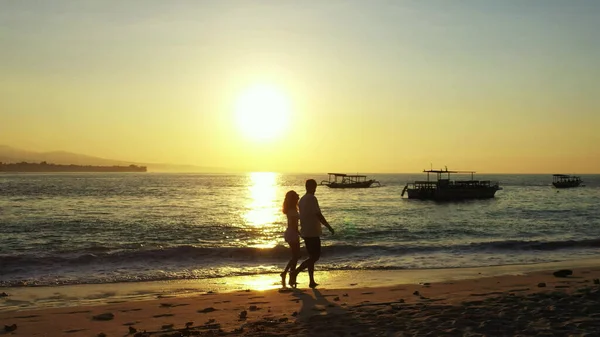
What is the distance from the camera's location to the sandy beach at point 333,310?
291 inches

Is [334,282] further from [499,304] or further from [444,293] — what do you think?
[499,304]

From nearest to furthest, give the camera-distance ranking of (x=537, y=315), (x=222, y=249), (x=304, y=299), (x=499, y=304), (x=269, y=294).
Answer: (x=537, y=315), (x=499, y=304), (x=304, y=299), (x=269, y=294), (x=222, y=249)

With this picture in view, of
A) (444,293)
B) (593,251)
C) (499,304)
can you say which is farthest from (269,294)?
(593,251)

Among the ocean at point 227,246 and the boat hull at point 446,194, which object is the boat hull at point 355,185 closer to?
the boat hull at point 446,194

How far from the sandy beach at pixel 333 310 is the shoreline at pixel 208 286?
61 mm

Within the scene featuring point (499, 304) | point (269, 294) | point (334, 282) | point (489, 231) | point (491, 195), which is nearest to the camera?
point (499, 304)

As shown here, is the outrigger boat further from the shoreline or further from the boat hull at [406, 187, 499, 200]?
the shoreline

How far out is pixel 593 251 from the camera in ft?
71.1

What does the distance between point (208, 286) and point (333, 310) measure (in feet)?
18.3

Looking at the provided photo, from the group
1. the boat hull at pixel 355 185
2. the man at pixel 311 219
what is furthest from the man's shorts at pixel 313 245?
the boat hull at pixel 355 185

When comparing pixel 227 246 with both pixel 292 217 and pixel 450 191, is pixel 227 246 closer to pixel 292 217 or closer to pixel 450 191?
pixel 292 217

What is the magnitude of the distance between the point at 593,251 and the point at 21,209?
40679mm

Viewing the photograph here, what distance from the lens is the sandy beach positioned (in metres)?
7.39

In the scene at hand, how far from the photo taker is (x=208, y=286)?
13695mm
